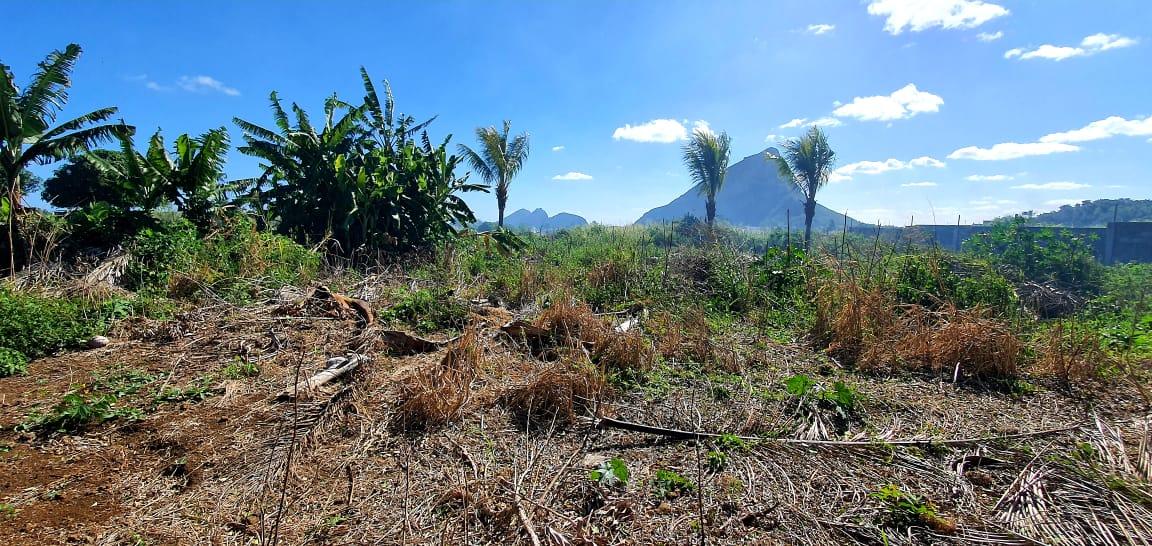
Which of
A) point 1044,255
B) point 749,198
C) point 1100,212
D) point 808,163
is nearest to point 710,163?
point 808,163

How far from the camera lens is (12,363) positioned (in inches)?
148

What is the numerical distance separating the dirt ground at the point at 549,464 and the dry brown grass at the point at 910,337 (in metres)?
0.30

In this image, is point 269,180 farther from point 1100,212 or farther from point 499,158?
point 1100,212

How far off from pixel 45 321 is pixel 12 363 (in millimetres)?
744

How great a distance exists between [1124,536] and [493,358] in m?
3.86

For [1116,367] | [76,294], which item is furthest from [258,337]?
[1116,367]

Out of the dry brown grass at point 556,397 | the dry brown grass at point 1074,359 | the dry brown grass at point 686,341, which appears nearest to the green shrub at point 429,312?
the dry brown grass at point 556,397

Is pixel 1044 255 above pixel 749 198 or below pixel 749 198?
below

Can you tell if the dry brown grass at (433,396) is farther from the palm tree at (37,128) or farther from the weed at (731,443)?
the palm tree at (37,128)

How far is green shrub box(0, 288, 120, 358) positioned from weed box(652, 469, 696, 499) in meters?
5.42

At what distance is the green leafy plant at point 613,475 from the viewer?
250cm

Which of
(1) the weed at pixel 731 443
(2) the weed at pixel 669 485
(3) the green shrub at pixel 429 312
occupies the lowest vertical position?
(2) the weed at pixel 669 485

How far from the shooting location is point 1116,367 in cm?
393

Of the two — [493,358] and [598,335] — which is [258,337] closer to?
[493,358]
